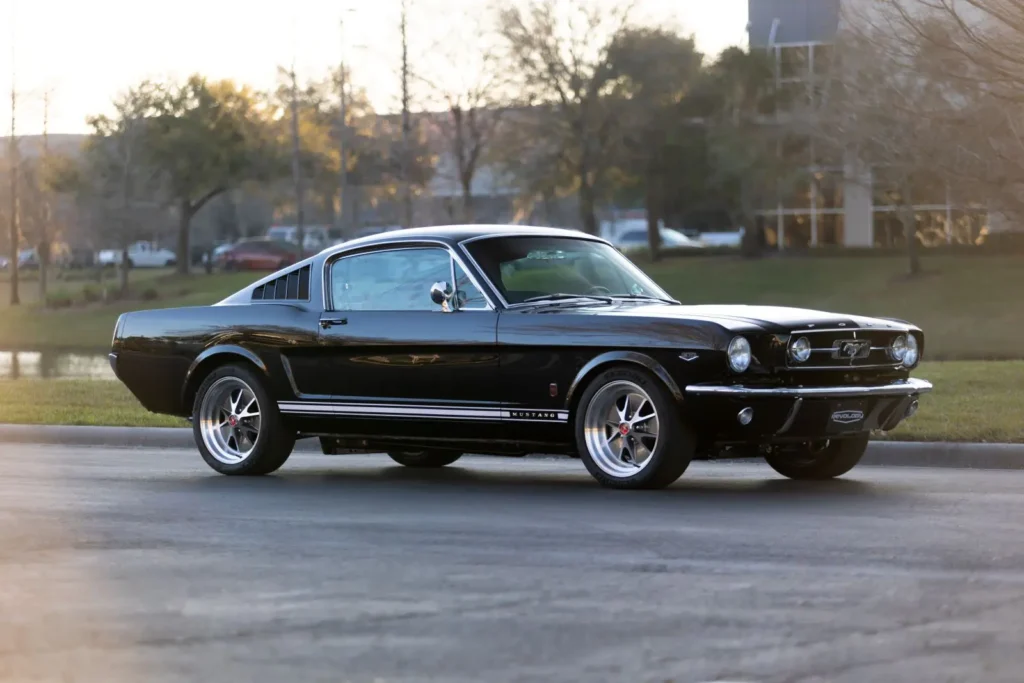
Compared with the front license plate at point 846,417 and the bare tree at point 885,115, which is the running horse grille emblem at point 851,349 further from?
the bare tree at point 885,115

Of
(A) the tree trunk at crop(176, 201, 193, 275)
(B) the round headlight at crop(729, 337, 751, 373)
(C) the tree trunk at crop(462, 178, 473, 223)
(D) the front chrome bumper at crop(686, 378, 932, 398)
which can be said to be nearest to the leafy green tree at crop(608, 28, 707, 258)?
(C) the tree trunk at crop(462, 178, 473, 223)

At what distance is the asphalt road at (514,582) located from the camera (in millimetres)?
5191

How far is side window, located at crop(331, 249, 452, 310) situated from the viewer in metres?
10.4

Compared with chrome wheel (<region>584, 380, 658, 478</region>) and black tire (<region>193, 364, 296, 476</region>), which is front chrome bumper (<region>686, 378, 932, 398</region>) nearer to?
chrome wheel (<region>584, 380, 658, 478</region>)

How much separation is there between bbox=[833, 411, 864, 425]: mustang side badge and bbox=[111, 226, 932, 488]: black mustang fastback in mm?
10

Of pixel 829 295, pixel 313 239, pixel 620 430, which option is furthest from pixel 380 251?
pixel 313 239

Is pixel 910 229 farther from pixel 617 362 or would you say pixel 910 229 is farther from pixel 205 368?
pixel 617 362

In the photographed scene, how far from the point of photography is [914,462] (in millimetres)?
11742

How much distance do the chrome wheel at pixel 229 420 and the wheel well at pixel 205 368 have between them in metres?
0.12

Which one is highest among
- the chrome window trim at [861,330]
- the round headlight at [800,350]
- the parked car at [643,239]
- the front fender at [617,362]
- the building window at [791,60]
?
the building window at [791,60]

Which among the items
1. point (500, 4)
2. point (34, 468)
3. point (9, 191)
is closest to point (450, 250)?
point (34, 468)

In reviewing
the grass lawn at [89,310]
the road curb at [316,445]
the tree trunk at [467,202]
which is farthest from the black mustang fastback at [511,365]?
the tree trunk at [467,202]

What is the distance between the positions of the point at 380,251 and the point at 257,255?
2352 inches

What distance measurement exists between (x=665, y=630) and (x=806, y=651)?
1.70 feet
